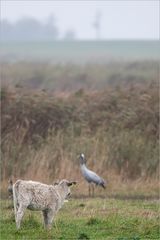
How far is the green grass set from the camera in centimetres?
1592

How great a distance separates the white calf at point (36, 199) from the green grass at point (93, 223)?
0.96 feet

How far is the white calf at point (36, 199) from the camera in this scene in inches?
623

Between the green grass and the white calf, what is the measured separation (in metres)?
0.29

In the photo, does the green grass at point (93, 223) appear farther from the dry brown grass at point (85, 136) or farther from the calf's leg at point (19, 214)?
the dry brown grass at point (85, 136)

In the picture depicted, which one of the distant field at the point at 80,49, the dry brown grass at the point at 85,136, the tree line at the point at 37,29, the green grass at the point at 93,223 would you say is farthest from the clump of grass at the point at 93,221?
the tree line at the point at 37,29

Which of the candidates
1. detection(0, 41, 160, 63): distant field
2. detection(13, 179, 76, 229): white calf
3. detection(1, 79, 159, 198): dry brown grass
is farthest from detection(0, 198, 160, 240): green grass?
detection(0, 41, 160, 63): distant field

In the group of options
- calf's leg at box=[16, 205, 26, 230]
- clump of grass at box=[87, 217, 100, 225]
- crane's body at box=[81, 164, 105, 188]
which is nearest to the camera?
calf's leg at box=[16, 205, 26, 230]

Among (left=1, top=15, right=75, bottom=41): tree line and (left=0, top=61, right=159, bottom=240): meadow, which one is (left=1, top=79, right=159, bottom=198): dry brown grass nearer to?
(left=0, top=61, right=159, bottom=240): meadow

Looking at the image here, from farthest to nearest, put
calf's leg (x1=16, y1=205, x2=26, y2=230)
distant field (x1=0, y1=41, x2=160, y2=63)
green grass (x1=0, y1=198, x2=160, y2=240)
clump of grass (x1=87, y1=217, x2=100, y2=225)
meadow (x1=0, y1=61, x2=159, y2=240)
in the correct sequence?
distant field (x1=0, y1=41, x2=160, y2=63) → meadow (x1=0, y1=61, x2=159, y2=240) → clump of grass (x1=87, y1=217, x2=100, y2=225) → green grass (x1=0, y1=198, x2=160, y2=240) → calf's leg (x1=16, y1=205, x2=26, y2=230)

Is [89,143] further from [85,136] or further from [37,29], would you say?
[37,29]

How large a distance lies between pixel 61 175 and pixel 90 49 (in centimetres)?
5666

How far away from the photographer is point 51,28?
17650 centimetres

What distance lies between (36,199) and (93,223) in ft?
5.42

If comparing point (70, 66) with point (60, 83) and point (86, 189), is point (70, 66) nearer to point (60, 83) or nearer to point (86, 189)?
point (60, 83)
